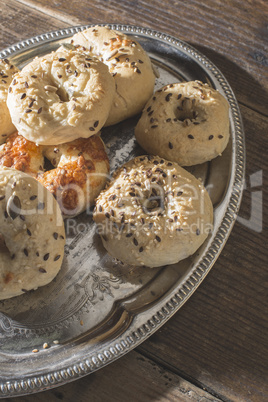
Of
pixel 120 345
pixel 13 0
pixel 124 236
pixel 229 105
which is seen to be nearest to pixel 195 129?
pixel 229 105

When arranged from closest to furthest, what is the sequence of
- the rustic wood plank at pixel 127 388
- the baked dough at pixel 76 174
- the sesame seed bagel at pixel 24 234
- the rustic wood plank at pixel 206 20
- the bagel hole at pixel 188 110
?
the sesame seed bagel at pixel 24 234
the rustic wood plank at pixel 127 388
the baked dough at pixel 76 174
the bagel hole at pixel 188 110
the rustic wood plank at pixel 206 20

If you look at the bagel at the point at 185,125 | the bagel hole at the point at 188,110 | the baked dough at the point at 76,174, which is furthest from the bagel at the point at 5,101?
the bagel hole at the point at 188,110

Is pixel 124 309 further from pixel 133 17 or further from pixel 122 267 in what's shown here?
pixel 133 17

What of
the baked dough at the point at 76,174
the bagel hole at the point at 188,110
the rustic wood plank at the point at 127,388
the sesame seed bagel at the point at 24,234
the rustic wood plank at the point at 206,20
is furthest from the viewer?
the rustic wood plank at the point at 206,20

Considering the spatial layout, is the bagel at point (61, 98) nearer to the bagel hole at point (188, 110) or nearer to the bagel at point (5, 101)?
the bagel at point (5, 101)

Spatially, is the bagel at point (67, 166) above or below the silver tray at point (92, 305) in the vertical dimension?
above
